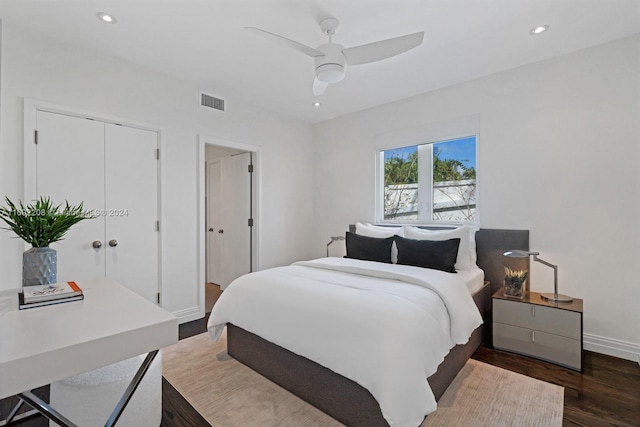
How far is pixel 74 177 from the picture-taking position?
274cm

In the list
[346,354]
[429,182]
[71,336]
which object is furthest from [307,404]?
[429,182]

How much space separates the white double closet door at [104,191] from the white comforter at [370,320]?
1.23 metres

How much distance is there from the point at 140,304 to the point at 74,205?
208cm

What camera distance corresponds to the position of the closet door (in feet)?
9.74

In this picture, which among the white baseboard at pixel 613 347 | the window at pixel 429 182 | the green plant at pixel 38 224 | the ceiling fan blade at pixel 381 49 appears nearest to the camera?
the green plant at pixel 38 224

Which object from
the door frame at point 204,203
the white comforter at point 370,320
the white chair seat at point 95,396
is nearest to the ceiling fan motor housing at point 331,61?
the white comforter at point 370,320

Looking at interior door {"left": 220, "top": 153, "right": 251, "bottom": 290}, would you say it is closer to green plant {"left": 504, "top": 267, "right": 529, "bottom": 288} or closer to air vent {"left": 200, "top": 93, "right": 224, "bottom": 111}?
air vent {"left": 200, "top": 93, "right": 224, "bottom": 111}

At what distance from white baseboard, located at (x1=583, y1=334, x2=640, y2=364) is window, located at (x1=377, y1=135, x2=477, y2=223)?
1462mm

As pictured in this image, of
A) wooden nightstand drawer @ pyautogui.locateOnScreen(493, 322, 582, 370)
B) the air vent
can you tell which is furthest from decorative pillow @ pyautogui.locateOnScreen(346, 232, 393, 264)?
the air vent

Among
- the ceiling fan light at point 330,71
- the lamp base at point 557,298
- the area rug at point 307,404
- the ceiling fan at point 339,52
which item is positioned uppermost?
the ceiling fan at point 339,52

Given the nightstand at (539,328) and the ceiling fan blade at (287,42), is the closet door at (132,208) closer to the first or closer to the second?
the ceiling fan blade at (287,42)

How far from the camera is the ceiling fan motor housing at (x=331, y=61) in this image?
2156 millimetres

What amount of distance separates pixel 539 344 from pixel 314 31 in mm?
3153

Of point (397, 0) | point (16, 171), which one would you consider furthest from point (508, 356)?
point (16, 171)
